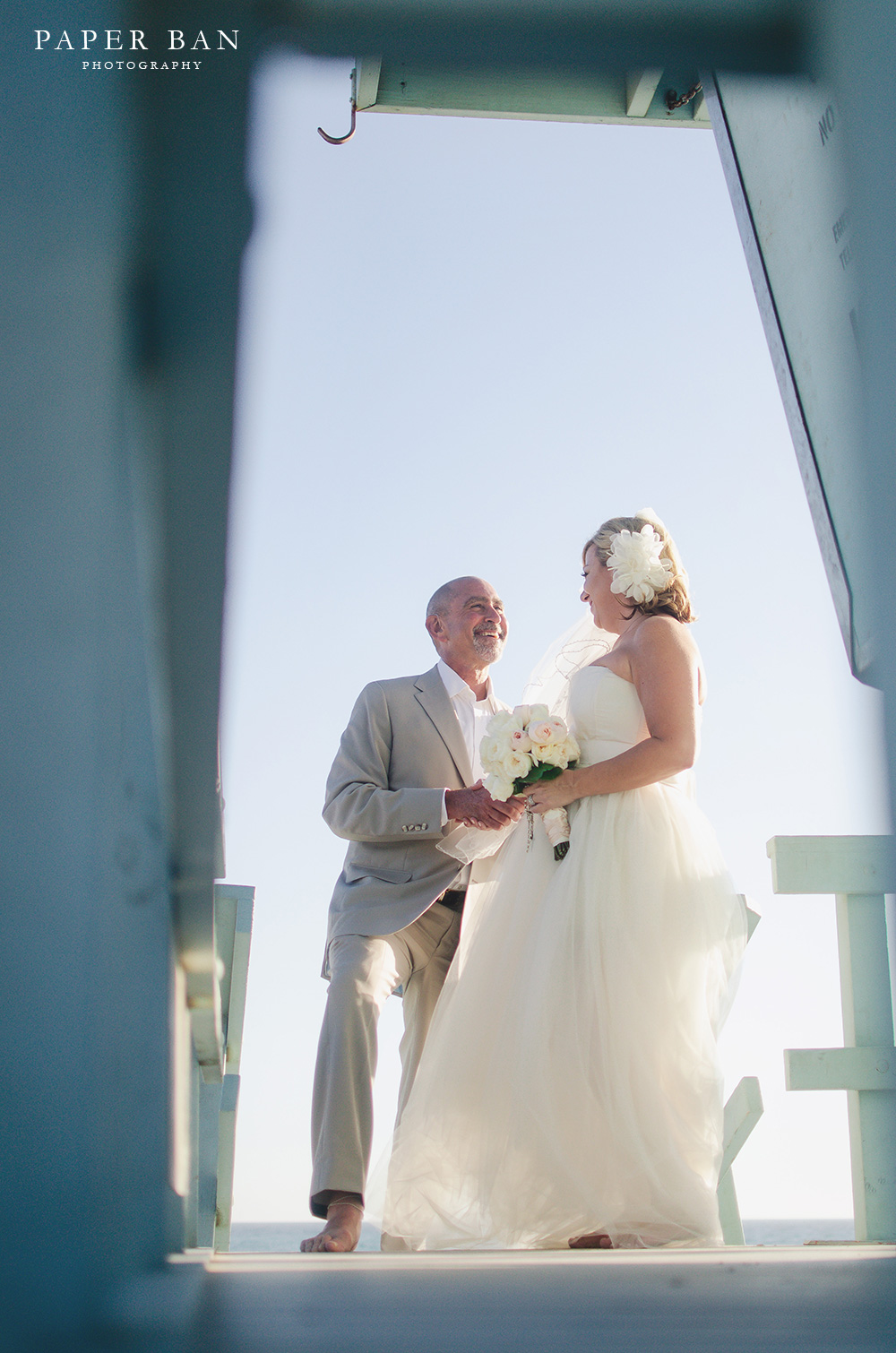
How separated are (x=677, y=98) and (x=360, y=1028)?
3372 mm

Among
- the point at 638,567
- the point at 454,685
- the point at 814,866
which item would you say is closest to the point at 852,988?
the point at 814,866

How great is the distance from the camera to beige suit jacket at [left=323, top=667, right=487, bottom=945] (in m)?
4.36

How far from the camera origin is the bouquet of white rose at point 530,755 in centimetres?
395

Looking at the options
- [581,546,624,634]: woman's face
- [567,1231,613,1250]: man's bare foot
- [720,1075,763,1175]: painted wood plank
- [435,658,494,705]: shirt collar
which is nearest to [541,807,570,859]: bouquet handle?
[581,546,624,634]: woman's face

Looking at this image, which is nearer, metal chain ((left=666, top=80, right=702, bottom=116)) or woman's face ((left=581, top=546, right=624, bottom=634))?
metal chain ((left=666, top=80, right=702, bottom=116))

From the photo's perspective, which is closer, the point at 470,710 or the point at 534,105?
the point at 534,105

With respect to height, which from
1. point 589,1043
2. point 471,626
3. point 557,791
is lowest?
point 589,1043

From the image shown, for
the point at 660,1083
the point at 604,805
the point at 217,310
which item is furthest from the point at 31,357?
the point at 604,805

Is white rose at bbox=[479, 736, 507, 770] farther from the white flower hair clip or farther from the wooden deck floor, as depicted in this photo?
the wooden deck floor

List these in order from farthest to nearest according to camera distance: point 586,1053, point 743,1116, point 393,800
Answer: point 743,1116 → point 393,800 → point 586,1053

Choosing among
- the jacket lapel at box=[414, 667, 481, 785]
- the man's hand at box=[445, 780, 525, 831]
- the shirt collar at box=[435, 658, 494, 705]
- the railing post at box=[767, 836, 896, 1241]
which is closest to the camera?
the railing post at box=[767, 836, 896, 1241]

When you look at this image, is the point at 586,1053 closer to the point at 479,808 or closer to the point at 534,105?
the point at 479,808

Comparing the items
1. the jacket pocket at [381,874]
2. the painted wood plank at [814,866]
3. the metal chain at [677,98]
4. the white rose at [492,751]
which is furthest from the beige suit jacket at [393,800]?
the metal chain at [677,98]

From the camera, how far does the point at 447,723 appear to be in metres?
4.74
